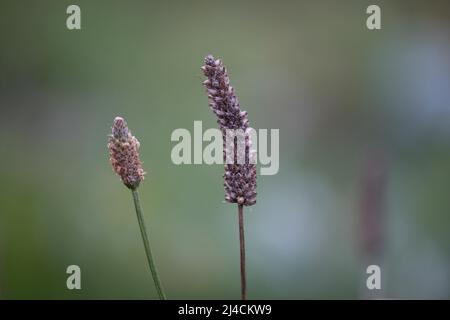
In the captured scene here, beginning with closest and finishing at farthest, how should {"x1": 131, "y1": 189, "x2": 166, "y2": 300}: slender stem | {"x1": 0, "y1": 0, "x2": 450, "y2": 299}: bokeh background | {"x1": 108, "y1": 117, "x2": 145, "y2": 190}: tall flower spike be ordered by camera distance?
{"x1": 131, "y1": 189, "x2": 166, "y2": 300}: slender stem
{"x1": 108, "y1": 117, "x2": 145, "y2": 190}: tall flower spike
{"x1": 0, "y1": 0, "x2": 450, "y2": 299}: bokeh background

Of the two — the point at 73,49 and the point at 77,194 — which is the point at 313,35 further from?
the point at 77,194

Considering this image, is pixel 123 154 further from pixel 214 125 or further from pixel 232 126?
pixel 214 125

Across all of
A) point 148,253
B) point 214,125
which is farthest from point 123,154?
point 214,125

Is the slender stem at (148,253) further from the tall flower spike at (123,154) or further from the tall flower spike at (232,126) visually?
the tall flower spike at (232,126)

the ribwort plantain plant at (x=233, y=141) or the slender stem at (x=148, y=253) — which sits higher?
the ribwort plantain plant at (x=233, y=141)

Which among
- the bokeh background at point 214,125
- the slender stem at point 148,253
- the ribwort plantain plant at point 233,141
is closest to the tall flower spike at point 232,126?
the ribwort plantain plant at point 233,141

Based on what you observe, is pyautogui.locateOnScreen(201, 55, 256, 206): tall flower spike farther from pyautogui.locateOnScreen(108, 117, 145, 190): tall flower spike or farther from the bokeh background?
the bokeh background

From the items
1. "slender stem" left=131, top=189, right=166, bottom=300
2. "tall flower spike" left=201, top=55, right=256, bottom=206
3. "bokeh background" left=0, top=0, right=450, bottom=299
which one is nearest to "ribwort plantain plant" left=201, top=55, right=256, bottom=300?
"tall flower spike" left=201, top=55, right=256, bottom=206
